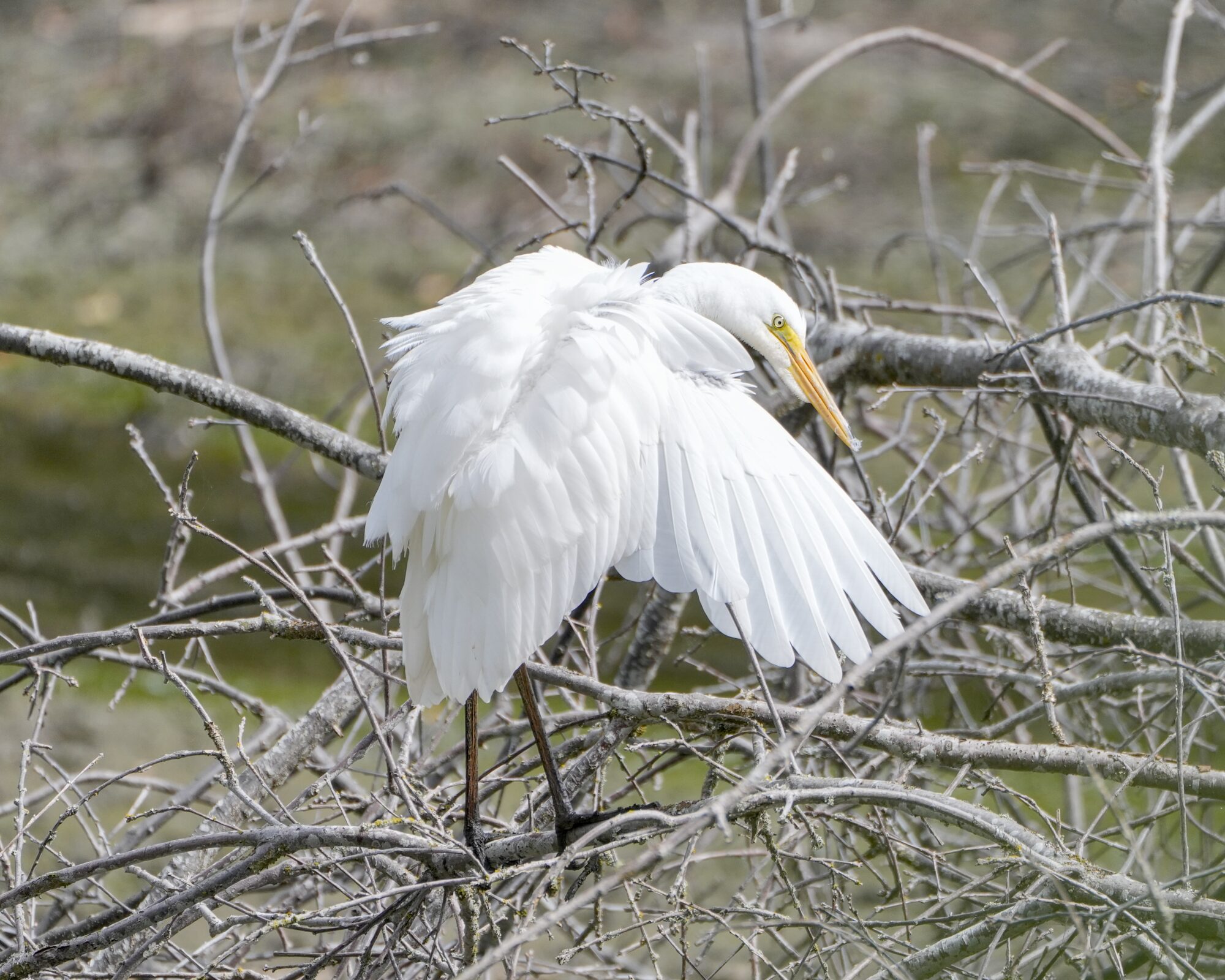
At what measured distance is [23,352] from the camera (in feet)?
6.47

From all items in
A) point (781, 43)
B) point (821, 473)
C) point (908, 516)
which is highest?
point (821, 473)

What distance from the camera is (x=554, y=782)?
5.64 ft

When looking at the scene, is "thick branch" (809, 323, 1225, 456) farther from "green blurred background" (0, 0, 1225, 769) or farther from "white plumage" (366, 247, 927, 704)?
"green blurred background" (0, 0, 1225, 769)

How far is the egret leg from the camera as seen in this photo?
1.69 meters

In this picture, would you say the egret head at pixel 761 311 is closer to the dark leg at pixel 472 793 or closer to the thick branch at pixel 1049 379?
the thick branch at pixel 1049 379

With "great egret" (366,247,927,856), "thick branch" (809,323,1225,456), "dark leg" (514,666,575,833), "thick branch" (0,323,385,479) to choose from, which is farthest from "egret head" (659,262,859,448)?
"dark leg" (514,666,575,833)

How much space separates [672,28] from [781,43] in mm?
1042

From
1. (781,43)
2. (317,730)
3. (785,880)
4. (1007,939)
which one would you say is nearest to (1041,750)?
(1007,939)

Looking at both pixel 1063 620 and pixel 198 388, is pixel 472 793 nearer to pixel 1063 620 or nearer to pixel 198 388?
pixel 198 388

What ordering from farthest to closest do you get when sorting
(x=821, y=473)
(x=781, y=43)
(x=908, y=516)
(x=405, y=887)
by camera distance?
1. (x=781, y=43)
2. (x=908, y=516)
3. (x=821, y=473)
4. (x=405, y=887)

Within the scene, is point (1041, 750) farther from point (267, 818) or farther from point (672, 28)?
point (672, 28)

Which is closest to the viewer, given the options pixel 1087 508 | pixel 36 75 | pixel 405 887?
pixel 405 887

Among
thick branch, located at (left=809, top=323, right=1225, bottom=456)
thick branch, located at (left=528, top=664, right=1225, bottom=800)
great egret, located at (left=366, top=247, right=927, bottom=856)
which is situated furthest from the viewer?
thick branch, located at (left=809, top=323, right=1225, bottom=456)

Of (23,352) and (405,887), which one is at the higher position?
(23,352)
